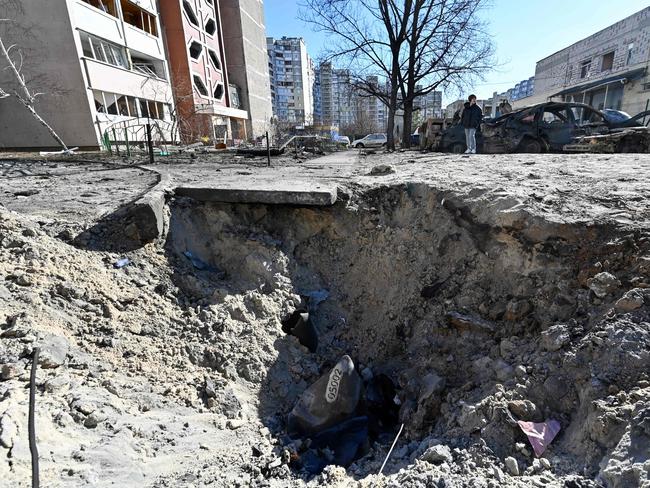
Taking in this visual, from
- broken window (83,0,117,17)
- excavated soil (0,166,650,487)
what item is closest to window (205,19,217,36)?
broken window (83,0,117,17)

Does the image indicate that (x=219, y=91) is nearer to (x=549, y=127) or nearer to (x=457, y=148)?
(x=457, y=148)

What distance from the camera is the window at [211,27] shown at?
98.9 ft

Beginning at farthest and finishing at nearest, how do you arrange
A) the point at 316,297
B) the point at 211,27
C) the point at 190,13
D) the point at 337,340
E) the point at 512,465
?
the point at 211,27
the point at 190,13
the point at 316,297
the point at 337,340
the point at 512,465

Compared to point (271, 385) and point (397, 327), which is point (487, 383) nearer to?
point (397, 327)

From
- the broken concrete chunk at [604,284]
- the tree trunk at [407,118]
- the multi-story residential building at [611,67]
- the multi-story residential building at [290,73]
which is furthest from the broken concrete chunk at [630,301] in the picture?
the multi-story residential building at [290,73]

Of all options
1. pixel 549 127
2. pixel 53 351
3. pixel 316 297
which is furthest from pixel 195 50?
pixel 53 351

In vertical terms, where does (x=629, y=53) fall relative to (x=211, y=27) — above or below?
below

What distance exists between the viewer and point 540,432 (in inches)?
70.3

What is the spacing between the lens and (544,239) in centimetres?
287

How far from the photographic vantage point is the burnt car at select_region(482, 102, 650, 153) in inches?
361

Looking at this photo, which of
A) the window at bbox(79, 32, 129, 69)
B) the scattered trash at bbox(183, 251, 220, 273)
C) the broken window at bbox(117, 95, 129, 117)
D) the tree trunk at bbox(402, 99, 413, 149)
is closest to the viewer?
the scattered trash at bbox(183, 251, 220, 273)

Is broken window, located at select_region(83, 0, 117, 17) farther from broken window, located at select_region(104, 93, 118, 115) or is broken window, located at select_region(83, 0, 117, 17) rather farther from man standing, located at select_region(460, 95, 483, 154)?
man standing, located at select_region(460, 95, 483, 154)

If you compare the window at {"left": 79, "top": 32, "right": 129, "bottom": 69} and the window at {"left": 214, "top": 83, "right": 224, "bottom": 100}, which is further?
the window at {"left": 214, "top": 83, "right": 224, "bottom": 100}

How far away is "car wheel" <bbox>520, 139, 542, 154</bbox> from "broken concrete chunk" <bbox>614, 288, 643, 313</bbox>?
895 cm
